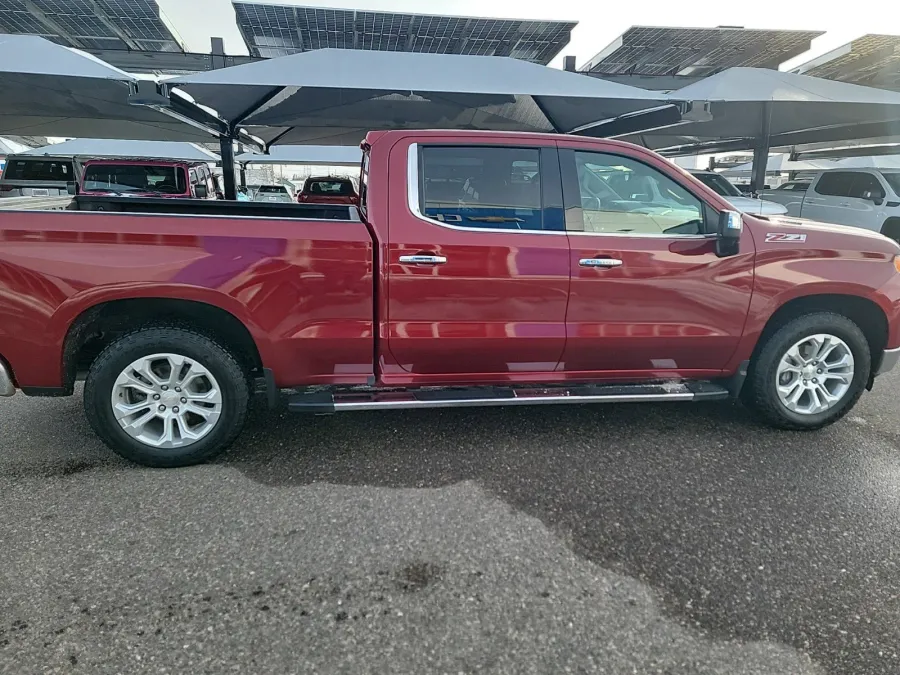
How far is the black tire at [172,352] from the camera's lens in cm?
313

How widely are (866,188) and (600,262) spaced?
39.3ft

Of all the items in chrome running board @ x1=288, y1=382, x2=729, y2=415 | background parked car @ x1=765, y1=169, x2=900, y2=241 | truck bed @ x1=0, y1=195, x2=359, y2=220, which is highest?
background parked car @ x1=765, y1=169, x2=900, y2=241

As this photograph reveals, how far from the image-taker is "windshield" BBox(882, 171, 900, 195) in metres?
11.7

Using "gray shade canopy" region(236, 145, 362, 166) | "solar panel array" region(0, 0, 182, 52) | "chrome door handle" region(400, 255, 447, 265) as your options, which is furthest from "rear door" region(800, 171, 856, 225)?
"solar panel array" region(0, 0, 182, 52)

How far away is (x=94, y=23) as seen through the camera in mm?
14969

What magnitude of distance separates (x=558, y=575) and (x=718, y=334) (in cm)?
195

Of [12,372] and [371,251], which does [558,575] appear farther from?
[12,372]

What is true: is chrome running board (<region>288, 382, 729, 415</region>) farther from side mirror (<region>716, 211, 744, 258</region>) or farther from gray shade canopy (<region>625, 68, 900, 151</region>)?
gray shade canopy (<region>625, 68, 900, 151</region>)

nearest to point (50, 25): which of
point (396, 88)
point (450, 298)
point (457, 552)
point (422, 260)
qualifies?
point (396, 88)

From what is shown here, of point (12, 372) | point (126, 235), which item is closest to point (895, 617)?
point (126, 235)

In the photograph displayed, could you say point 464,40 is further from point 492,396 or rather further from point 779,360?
point 492,396

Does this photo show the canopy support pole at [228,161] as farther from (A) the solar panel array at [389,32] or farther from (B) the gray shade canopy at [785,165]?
(B) the gray shade canopy at [785,165]

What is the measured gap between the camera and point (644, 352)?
11.9ft

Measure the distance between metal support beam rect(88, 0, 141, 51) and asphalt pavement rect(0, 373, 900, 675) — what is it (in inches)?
547
